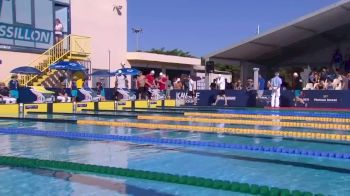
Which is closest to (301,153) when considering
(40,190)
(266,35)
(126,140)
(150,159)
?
(150,159)

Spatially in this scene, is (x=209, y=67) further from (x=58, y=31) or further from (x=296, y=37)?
(x=58, y=31)

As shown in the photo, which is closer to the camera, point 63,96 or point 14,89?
point 14,89

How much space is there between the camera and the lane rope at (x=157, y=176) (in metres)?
4.26

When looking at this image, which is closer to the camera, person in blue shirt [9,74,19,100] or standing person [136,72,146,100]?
person in blue shirt [9,74,19,100]

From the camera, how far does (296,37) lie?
77.9 feet

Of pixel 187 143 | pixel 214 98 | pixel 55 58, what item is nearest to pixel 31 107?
pixel 55 58

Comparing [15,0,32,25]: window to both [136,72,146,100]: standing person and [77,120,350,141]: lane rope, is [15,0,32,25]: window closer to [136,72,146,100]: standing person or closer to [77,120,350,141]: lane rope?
[136,72,146,100]: standing person

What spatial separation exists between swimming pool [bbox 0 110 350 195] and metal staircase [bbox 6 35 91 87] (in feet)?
40.7

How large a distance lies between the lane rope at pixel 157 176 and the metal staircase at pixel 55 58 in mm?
15489

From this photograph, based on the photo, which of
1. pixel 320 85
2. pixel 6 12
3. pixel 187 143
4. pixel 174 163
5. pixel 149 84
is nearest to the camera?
pixel 174 163

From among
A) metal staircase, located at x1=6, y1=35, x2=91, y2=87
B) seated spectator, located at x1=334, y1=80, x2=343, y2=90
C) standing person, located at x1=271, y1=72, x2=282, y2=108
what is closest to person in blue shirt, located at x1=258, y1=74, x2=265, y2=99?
standing person, located at x1=271, y1=72, x2=282, y2=108

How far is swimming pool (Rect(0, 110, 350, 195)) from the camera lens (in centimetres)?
488

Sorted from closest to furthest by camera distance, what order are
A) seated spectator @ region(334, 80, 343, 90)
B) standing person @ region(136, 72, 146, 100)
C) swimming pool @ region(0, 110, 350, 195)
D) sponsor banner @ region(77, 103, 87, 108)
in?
swimming pool @ region(0, 110, 350, 195)
sponsor banner @ region(77, 103, 87, 108)
seated spectator @ region(334, 80, 343, 90)
standing person @ region(136, 72, 146, 100)

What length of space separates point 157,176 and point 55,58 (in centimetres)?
1840
